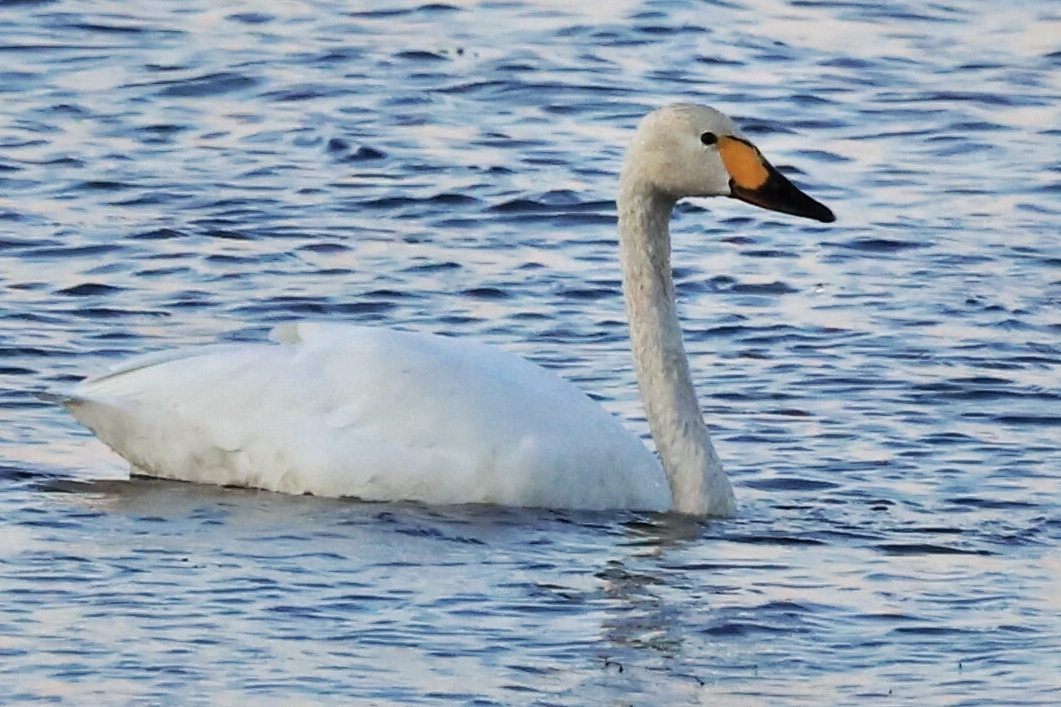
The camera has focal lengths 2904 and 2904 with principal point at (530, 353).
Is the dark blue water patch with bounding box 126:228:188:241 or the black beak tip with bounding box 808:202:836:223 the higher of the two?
the black beak tip with bounding box 808:202:836:223

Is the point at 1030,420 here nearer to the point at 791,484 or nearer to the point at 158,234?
the point at 791,484

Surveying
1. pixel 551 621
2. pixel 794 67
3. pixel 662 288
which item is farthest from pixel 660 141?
pixel 794 67

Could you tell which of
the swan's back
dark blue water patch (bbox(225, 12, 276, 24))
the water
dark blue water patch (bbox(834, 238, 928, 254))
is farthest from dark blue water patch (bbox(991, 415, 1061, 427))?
dark blue water patch (bbox(225, 12, 276, 24))

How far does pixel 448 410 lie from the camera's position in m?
9.12

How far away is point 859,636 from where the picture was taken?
7707 mm

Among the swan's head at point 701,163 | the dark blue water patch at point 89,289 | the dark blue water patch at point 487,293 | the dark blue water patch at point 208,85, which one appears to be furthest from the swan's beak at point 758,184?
the dark blue water patch at point 208,85

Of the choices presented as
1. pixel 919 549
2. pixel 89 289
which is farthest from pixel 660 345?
pixel 89 289

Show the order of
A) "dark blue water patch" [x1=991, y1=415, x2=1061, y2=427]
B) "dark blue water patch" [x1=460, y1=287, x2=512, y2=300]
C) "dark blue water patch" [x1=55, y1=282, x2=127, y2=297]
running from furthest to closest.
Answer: "dark blue water patch" [x1=460, y1=287, x2=512, y2=300]
"dark blue water patch" [x1=55, y1=282, x2=127, y2=297]
"dark blue water patch" [x1=991, y1=415, x2=1061, y2=427]

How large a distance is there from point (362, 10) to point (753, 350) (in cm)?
739

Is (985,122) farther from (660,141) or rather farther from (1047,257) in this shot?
(660,141)

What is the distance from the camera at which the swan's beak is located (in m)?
9.49

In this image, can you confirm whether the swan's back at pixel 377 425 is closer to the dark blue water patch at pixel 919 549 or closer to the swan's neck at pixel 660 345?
the swan's neck at pixel 660 345

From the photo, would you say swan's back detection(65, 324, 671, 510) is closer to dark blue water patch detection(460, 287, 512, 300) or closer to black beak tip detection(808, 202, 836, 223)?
black beak tip detection(808, 202, 836, 223)

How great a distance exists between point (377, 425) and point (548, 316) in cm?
236
